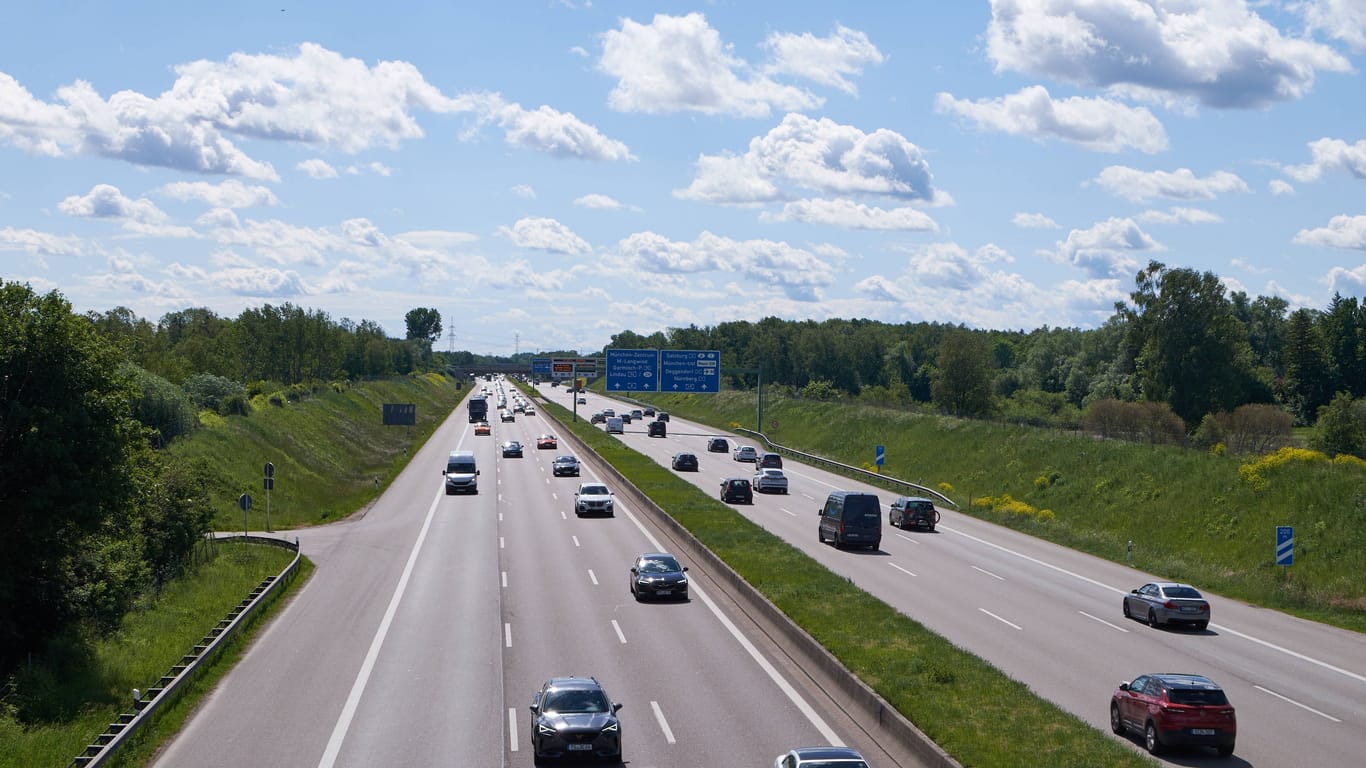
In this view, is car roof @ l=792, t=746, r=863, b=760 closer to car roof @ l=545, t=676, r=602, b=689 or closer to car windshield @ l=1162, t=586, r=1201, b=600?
car roof @ l=545, t=676, r=602, b=689

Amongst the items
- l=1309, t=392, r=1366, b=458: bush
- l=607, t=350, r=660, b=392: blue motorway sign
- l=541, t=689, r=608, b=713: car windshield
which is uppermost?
l=607, t=350, r=660, b=392: blue motorway sign

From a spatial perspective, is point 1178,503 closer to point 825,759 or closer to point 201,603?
point 201,603

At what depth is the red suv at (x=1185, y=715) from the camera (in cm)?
1877

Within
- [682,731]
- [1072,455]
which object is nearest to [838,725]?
[682,731]

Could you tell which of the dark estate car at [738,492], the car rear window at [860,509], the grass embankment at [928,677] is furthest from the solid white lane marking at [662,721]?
the dark estate car at [738,492]

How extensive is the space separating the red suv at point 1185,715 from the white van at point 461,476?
46.8 m

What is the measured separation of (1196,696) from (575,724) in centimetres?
1011

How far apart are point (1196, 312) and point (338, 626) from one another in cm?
8411

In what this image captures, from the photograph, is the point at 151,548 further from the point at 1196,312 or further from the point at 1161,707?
the point at 1196,312

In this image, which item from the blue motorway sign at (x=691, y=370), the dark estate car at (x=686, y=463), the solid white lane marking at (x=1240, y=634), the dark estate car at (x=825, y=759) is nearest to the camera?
the dark estate car at (x=825, y=759)

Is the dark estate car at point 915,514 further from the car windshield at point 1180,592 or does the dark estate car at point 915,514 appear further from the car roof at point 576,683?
the car roof at point 576,683

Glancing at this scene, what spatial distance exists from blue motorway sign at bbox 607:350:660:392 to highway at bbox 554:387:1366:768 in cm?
3744

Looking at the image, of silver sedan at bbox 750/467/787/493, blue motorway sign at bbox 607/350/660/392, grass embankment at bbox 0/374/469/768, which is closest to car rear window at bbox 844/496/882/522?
grass embankment at bbox 0/374/469/768

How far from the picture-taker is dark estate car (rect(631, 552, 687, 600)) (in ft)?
107
